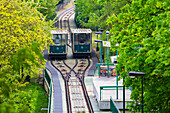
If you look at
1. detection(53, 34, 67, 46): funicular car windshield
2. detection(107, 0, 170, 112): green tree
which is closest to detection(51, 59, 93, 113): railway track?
detection(53, 34, 67, 46): funicular car windshield

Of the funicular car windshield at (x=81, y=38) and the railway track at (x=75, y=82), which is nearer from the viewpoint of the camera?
the railway track at (x=75, y=82)

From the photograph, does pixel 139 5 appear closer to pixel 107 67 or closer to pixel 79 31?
pixel 107 67

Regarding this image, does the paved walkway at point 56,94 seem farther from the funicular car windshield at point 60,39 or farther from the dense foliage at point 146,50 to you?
the dense foliage at point 146,50

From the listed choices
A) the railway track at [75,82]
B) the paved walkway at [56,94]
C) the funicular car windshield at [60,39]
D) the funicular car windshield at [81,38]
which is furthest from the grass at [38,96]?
the funicular car windshield at [81,38]

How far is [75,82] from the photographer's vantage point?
3038 centimetres

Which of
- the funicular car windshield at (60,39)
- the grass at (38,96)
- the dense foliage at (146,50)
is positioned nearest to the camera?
the dense foliage at (146,50)

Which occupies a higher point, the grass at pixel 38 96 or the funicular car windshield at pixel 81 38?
the funicular car windshield at pixel 81 38

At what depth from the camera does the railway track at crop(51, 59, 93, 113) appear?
24.2 m

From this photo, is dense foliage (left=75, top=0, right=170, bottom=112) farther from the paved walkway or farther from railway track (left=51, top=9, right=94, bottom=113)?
the paved walkway

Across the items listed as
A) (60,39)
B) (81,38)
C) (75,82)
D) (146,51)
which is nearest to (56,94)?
(75,82)

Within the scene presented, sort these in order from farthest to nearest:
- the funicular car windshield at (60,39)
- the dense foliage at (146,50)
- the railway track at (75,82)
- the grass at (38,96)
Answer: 1. the funicular car windshield at (60,39)
2. the grass at (38,96)
3. the railway track at (75,82)
4. the dense foliage at (146,50)

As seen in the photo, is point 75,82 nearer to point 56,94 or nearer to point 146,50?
point 56,94

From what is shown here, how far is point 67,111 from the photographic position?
23.2 m

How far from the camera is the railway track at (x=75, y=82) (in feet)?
79.5
